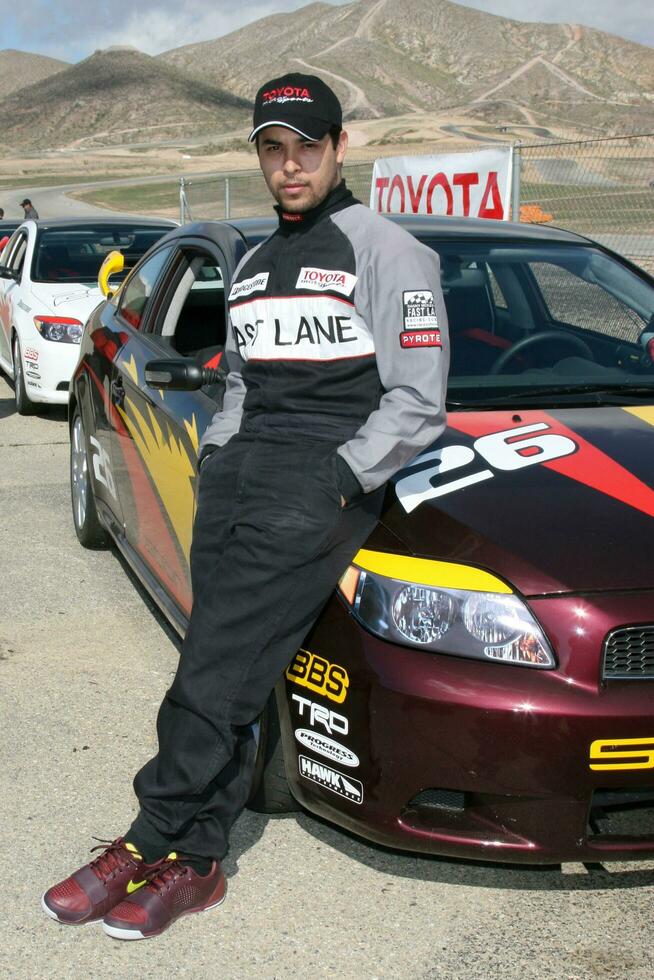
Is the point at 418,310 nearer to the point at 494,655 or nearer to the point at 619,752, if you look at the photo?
the point at 494,655

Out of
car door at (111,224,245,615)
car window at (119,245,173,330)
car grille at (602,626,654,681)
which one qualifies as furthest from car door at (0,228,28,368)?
car grille at (602,626,654,681)

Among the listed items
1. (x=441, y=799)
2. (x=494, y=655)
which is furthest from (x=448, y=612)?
(x=441, y=799)

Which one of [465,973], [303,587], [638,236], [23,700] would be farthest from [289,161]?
Answer: [638,236]

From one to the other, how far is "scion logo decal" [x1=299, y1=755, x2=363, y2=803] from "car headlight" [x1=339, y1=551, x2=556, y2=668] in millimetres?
343

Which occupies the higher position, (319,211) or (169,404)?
(319,211)

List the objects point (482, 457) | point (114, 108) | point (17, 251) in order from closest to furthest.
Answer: point (482, 457) → point (17, 251) → point (114, 108)

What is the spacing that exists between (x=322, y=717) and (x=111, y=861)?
61 cm

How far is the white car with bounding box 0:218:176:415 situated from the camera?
8414 mm

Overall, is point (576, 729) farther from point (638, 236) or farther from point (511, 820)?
point (638, 236)

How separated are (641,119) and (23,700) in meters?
121

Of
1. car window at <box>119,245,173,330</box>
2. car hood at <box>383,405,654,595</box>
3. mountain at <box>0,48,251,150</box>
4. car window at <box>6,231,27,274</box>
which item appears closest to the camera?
car hood at <box>383,405,654,595</box>

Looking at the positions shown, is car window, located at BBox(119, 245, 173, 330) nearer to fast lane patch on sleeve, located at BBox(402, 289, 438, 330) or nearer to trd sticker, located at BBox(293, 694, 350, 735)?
fast lane patch on sleeve, located at BBox(402, 289, 438, 330)

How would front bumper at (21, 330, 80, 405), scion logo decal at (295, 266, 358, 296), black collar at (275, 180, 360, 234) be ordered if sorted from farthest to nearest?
front bumper at (21, 330, 80, 405), black collar at (275, 180, 360, 234), scion logo decal at (295, 266, 358, 296)

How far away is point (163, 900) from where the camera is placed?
8.81ft
